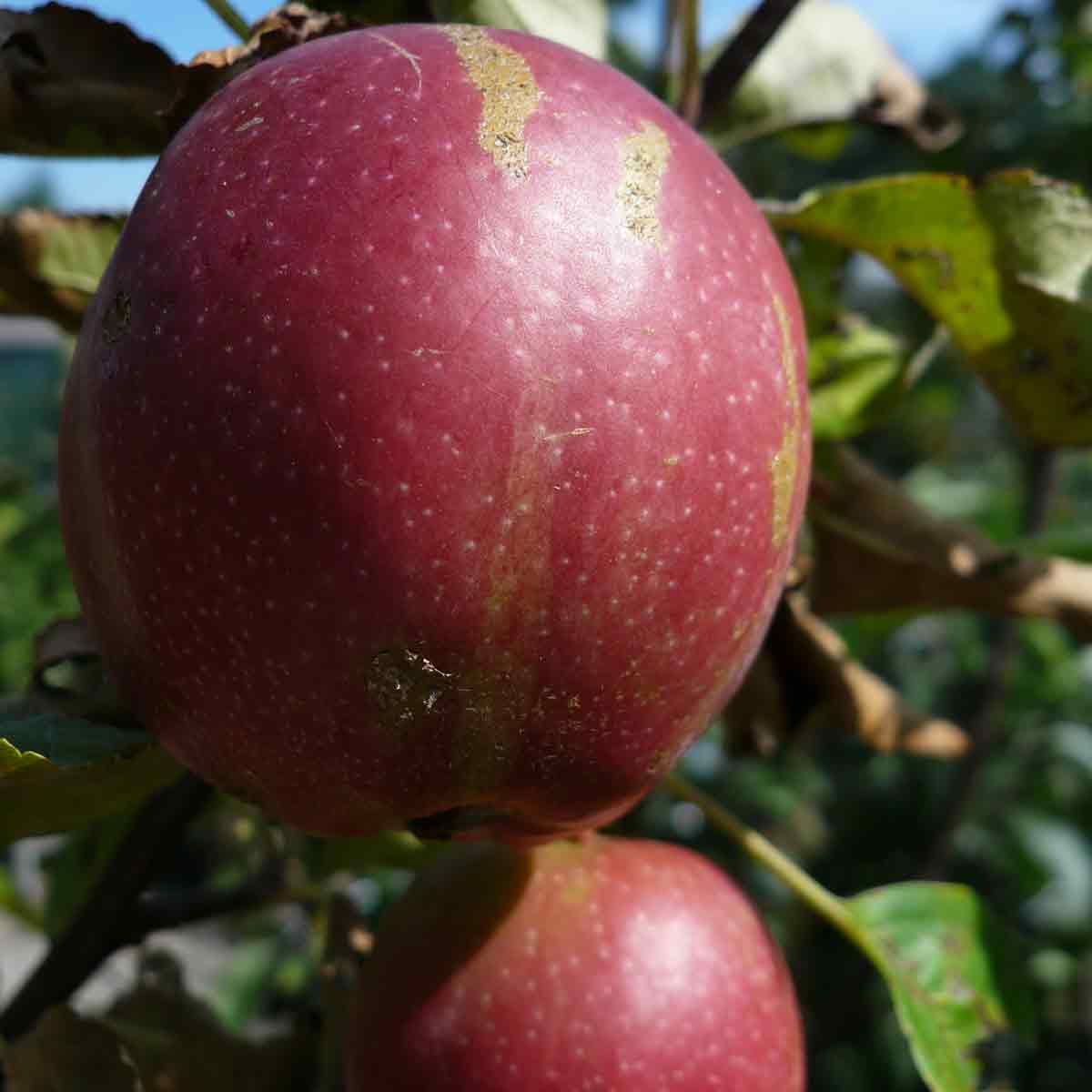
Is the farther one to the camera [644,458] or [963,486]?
[963,486]

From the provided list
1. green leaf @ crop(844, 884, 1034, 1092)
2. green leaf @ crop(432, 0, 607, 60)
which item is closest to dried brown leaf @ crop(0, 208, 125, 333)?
green leaf @ crop(432, 0, 607, 60)

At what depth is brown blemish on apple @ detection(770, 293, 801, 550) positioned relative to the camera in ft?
1.95

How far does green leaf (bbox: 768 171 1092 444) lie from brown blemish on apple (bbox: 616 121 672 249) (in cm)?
23

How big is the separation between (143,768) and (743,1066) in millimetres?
372

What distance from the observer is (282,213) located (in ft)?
1.72

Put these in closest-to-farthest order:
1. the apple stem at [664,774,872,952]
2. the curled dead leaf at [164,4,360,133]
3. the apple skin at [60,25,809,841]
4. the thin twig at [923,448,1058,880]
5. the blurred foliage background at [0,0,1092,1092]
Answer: the apple skin at [60,25,809,841]
the curled dead leaf at [164,4,360,133]
the apple stem at [664,774,872,952]
the thin twig at [923,448,1058,880]
the blurred foliage background at [0,0,1092,1092]

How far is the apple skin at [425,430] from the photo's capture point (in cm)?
51

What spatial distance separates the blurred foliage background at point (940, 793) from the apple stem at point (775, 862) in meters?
0.26

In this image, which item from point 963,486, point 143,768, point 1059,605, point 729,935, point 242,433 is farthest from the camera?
point 963,486

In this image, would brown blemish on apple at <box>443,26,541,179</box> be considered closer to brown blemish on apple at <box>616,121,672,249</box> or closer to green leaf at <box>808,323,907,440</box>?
Answer: brown blemish on apple at <box>616,121,672,249</box>

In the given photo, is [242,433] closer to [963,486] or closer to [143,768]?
[143,768]

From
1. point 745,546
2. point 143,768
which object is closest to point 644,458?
point 745,546

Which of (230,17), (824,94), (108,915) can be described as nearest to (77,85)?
(230,17)

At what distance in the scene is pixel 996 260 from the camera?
0.76 meters
